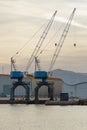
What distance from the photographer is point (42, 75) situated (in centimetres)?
17812

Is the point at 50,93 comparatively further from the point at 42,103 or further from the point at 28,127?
the point at 28,127

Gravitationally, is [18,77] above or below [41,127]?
above

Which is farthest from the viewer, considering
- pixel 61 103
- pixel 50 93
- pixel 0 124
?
pixel 50 93

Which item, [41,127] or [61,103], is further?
[61,103]

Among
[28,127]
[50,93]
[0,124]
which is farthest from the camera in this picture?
[50,93]

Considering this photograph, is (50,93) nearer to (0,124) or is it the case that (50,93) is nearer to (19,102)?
(19,102)

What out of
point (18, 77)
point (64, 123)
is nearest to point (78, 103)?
point (18, 77)

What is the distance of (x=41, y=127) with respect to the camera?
8356 centimetres

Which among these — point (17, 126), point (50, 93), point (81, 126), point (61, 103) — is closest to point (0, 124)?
point (17, 126)

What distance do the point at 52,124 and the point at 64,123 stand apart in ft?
8.61

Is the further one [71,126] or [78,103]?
[78,103]

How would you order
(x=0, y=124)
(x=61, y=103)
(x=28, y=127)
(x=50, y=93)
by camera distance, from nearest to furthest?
(x=28, y=127) → (x=0, y=124) → (x=61, y=103) → (x=50, y=93)

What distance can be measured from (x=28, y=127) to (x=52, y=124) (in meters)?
7.04

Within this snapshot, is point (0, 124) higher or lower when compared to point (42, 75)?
lower
